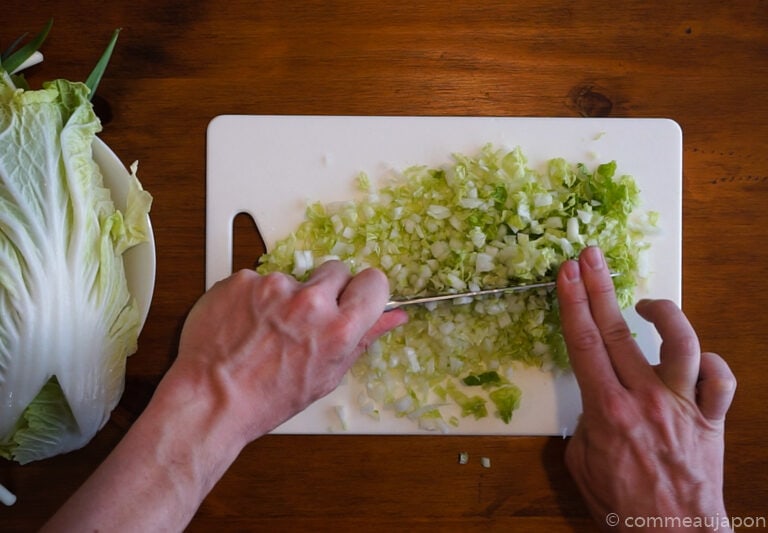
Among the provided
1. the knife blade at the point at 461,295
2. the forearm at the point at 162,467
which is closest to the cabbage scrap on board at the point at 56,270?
the forearm at the point at 162,467

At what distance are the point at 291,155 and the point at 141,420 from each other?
71 cm

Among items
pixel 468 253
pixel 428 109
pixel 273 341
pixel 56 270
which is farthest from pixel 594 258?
pixel 56 270

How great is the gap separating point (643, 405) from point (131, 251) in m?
1.16

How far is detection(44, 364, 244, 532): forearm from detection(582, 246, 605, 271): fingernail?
81 centimetres

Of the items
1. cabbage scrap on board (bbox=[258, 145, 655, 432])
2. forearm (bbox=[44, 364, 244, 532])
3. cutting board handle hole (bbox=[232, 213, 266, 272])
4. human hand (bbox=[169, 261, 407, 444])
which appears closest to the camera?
forearm (bbox=[44, 364, 244, 532])

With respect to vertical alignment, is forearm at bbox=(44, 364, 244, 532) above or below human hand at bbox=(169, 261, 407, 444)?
below

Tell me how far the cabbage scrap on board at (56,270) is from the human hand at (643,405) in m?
0.97

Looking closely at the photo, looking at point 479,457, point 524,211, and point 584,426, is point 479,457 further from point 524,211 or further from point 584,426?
point 524,211

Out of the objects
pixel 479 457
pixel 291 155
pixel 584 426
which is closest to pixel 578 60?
pixel 291 155

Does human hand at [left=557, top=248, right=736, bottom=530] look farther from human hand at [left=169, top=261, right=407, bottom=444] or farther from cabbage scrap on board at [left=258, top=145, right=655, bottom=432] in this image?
human hand at [left=169, top=261, right=407, bottom=444]

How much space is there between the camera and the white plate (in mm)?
1406

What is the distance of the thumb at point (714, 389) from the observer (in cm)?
134

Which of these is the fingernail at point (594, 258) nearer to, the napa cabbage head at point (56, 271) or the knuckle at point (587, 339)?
the knuckle at point (587, 339)

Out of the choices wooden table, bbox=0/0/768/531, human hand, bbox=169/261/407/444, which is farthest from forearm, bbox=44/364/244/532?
wooden table, bbox=0/0/768/531
